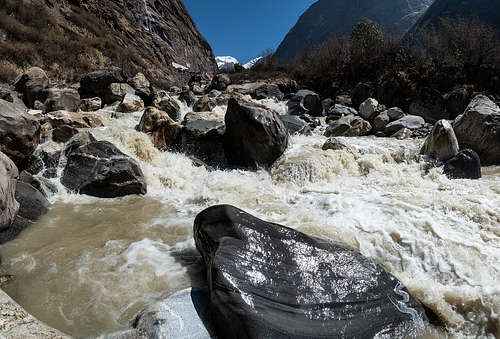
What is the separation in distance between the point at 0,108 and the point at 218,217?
452 centimetres

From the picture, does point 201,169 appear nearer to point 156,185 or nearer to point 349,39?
point 156,185

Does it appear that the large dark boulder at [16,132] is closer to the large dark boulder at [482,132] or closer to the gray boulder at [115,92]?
the gray boulder at [115,92]

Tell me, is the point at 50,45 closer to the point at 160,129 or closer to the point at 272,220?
the point at 160,129

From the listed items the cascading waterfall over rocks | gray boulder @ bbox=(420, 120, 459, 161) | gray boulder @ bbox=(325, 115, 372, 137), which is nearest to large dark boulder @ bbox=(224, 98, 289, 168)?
gray boulder @ bbox=(325, 115, 372, 137)

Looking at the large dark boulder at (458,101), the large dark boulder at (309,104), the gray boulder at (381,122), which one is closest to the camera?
the gray boulder at (381,122)

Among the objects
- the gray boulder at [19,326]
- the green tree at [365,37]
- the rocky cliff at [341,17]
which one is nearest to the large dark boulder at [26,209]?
the gray boulder at [19,326]

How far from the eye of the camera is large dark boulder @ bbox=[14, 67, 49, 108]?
380 inches

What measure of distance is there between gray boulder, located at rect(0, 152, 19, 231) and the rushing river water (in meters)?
0.30

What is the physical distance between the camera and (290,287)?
2141 millimetres

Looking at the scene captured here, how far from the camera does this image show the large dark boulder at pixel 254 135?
6.41m

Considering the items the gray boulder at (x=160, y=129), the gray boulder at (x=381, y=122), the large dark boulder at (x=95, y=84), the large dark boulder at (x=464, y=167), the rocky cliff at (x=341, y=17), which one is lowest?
the large dark boulder at (x=464, y=167)

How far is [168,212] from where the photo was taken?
4.34m

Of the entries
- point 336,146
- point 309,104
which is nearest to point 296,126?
point 336,146

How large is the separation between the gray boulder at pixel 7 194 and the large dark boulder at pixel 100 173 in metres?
1.31
